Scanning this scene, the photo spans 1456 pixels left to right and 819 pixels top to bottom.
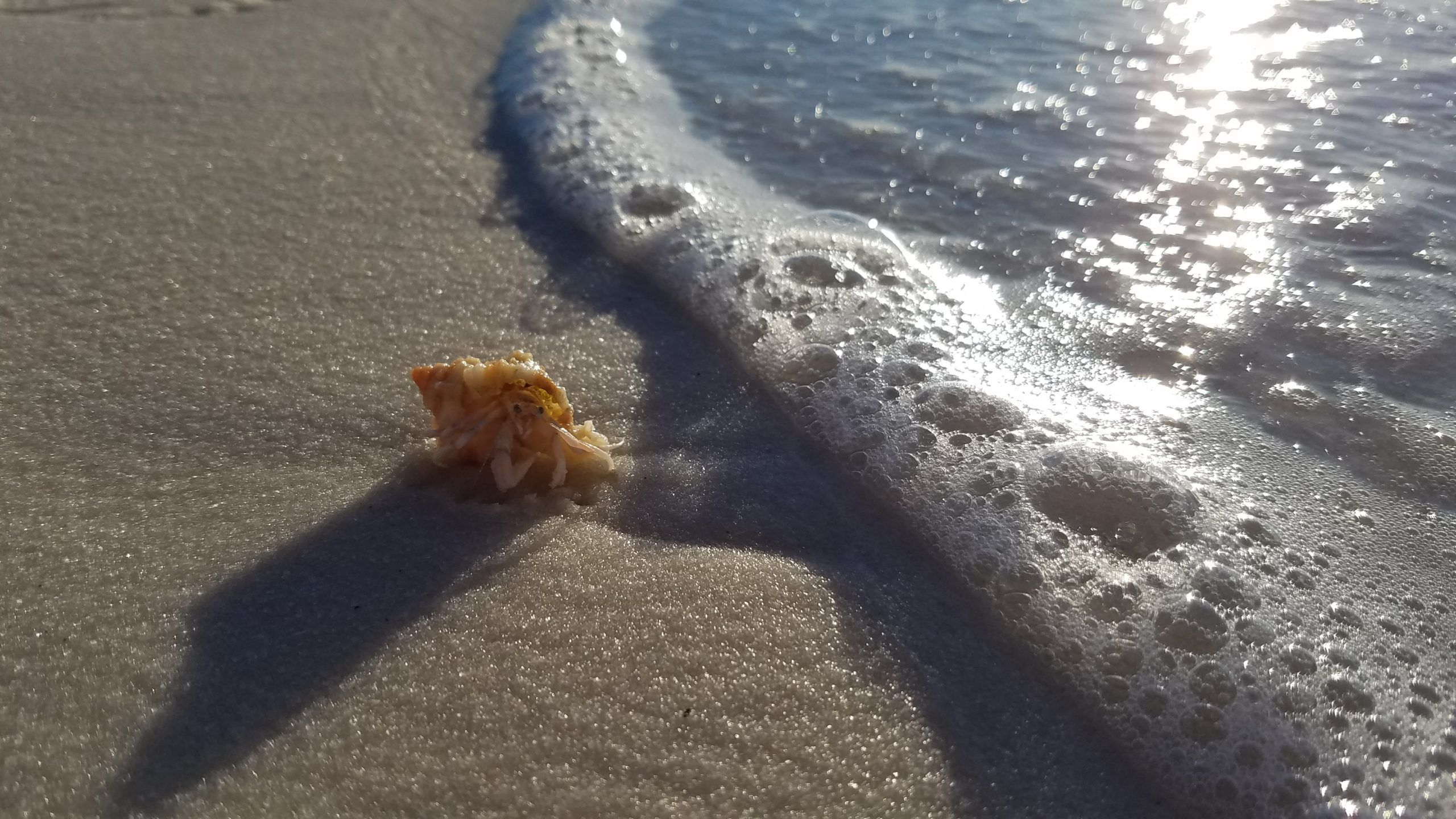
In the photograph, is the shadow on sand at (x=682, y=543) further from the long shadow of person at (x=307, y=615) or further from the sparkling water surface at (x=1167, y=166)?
the sparkling water surface at (x=1167, y=166)

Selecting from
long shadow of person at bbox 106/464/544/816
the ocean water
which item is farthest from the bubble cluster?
long shadow of person at bbox 106/464/544/816

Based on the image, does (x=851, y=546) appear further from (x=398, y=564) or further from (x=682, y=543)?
(x=398, y=564)

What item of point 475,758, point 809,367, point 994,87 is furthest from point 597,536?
point 994,87

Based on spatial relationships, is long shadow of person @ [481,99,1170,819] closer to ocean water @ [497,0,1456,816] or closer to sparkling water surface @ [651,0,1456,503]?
ocean water @ [497,0,1456,816]

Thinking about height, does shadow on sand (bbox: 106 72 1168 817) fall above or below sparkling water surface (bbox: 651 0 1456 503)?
below

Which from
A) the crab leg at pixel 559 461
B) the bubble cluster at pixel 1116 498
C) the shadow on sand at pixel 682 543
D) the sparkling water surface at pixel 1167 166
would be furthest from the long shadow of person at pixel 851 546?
the sparkling water surface at pixel 1167 166

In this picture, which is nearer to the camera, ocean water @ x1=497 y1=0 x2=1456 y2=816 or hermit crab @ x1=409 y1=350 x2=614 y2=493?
ocean water @ x1=497 y1=0 x2=1456 y2=816
